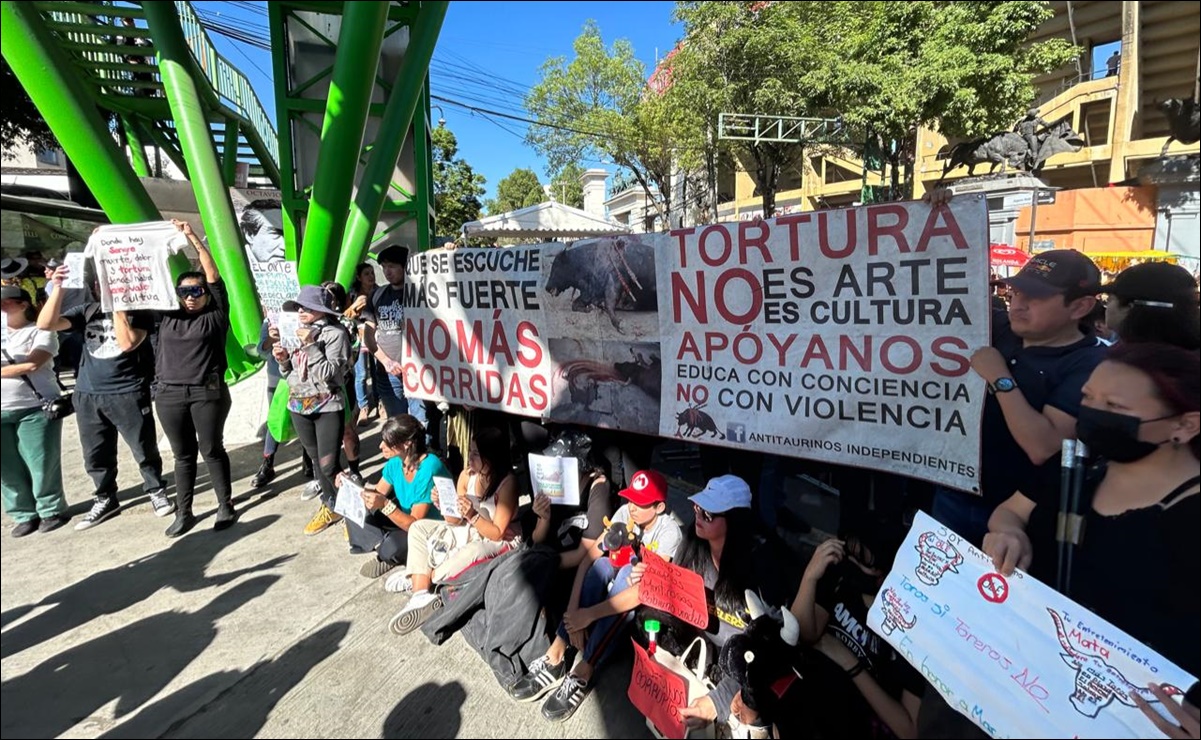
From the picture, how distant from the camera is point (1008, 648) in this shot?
5.55ft

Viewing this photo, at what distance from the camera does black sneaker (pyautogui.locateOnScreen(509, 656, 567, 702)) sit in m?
2.40

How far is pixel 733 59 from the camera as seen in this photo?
18.4 metres

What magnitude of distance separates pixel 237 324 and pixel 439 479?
161 inches

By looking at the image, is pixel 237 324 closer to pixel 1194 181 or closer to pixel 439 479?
pixel 439 479

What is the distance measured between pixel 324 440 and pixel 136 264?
151 cm

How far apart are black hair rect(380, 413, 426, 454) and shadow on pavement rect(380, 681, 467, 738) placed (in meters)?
1.38

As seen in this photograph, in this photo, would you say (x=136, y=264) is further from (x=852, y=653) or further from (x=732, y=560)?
(x=852, y=653)

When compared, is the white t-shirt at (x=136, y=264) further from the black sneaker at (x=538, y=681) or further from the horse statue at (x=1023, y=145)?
the horse statue at (x=1023, y=145)

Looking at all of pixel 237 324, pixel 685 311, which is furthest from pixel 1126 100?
pixel 237 324

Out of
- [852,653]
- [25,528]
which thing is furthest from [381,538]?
[852,653]

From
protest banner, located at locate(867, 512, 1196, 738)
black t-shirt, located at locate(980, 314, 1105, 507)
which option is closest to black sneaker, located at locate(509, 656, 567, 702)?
protest banner, located at locate(867, 512, 1196, 738)

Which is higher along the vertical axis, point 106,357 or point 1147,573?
point 106,357

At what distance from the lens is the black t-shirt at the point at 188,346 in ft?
12.2

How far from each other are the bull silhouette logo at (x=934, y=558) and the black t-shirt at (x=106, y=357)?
443 centimetres
